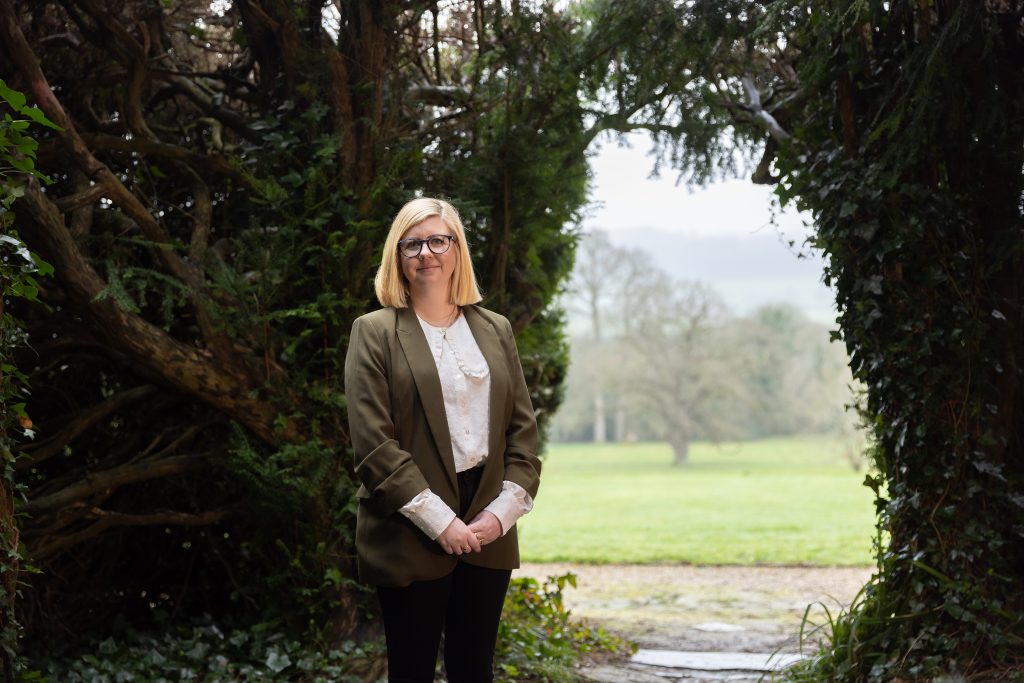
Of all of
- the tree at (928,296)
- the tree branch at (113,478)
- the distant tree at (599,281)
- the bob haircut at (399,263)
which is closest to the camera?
the bob haircut at (399,263)

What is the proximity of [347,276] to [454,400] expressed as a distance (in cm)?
190

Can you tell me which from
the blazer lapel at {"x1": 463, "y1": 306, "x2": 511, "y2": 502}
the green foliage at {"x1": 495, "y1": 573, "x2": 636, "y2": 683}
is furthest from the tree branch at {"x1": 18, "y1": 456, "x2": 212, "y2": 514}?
the blazer lapel at {"x1": 463, "y1": 306, "x2": 511, "y2": 502}

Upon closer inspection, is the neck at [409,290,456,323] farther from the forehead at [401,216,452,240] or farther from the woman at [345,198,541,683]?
the forehead at [401,216,452,240]

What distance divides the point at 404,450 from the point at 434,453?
0.07m

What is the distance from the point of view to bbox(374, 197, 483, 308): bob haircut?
Result: 7.75ft

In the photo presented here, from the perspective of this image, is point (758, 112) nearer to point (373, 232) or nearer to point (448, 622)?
point (373, 232)

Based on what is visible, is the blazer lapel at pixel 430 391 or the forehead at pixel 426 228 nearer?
the blazer lapel at pixel 430 391

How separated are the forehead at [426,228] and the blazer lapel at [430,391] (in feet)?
0.76

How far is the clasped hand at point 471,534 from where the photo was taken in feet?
7.07

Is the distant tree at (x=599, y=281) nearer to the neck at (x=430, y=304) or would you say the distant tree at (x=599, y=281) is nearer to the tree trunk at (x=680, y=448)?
the tree trunk at (x=680, y=448)

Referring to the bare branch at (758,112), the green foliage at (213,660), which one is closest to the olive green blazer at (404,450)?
the green foliage at (213,660)

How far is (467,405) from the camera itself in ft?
7.58

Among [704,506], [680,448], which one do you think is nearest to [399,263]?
[704,506]

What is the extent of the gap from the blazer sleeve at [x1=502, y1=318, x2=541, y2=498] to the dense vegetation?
60.6 inches
